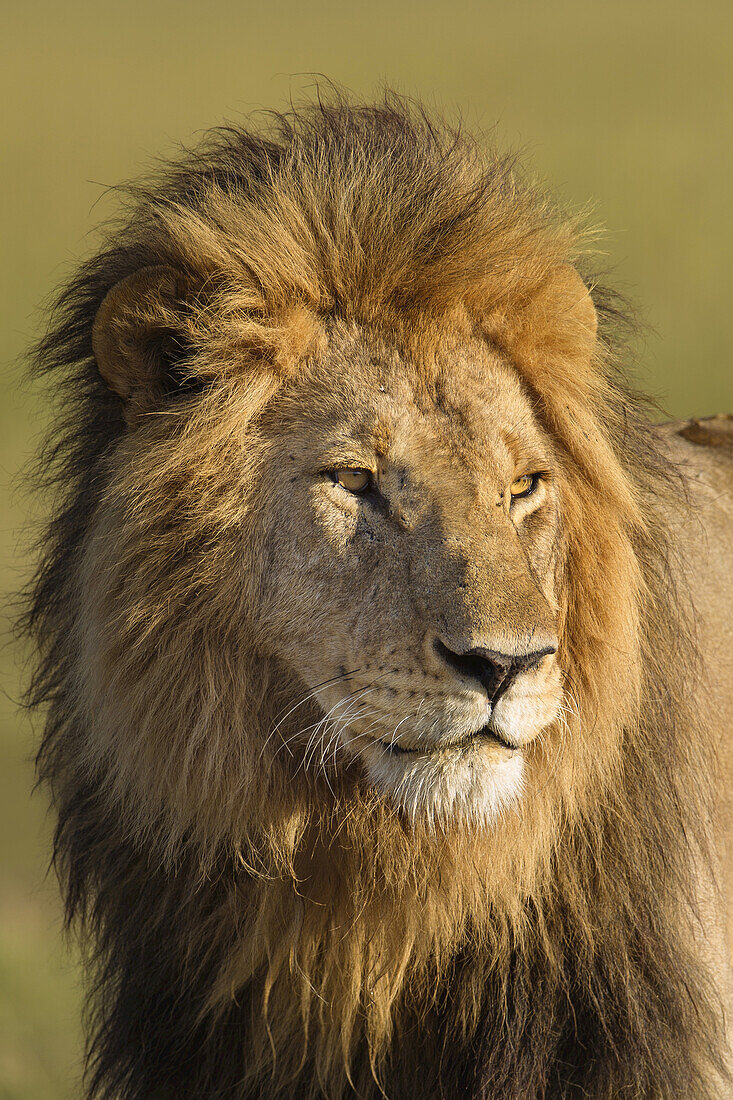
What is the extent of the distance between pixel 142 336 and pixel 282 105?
1067cm

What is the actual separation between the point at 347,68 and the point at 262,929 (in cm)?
3582

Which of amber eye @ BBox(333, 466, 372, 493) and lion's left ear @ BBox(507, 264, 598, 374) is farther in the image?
lion's left ear @ BBox(507, 264, 598, 374)

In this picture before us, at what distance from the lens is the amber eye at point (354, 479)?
9.00ft

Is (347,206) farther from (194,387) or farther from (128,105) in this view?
(128,105)

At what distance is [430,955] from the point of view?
296 cm

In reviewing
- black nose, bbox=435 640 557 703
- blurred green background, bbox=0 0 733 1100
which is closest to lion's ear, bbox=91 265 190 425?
black nose, bbox=435 640 557 703

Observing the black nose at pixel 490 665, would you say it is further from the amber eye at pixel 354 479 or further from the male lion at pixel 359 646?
the amber eye at pixel 354 479

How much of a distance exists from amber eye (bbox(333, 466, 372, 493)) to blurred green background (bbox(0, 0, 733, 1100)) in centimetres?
91

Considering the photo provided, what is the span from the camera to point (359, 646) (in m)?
2.63

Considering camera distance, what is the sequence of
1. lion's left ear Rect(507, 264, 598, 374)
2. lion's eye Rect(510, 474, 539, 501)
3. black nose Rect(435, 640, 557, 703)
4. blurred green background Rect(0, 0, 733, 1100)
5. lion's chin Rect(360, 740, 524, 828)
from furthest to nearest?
blurred green background Rect(0, 0, 733, 1100), lion's left ear Rect(507, 264, 598, 374), lion's eye Rect(510, 474, 539, 501), lion's chin Rect(360, 740, 524, 828), black nose Rect(435, 640, 557, 703)

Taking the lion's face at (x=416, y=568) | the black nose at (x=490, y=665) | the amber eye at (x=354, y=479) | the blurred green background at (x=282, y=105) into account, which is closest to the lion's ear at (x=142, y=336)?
the lion's face at (x=416, y=568)

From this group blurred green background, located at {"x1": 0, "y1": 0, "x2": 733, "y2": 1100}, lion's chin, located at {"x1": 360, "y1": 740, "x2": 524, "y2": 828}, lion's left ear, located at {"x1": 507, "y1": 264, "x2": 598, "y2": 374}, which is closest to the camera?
lion's chin, located at {"x1": 360, "y1": 740, "x2": 524, "y2": 828}

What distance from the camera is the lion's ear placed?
A: 281cm

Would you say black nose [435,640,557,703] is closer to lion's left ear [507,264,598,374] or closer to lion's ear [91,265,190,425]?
lion's left ear [507,264,598,374]
